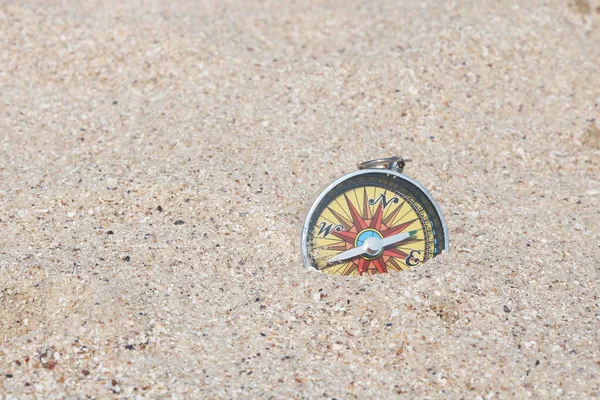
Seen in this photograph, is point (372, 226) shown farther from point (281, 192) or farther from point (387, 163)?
point (281, 192)

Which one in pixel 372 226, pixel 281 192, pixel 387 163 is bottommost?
pixel 281 192

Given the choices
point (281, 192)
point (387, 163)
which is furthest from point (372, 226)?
point (281, 192)

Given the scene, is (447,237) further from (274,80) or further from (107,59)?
(107,59)

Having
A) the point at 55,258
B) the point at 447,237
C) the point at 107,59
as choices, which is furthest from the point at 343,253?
the point at 107,59

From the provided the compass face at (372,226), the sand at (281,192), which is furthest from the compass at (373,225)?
the sand at (281,192)

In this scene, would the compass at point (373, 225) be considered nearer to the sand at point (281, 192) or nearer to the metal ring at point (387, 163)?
the metal ring at point (387, 163)

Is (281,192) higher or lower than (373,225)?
lower

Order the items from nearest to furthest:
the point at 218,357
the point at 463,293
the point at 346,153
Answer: the point at 218,357 < the point at 463,293 < the point at 346,153
